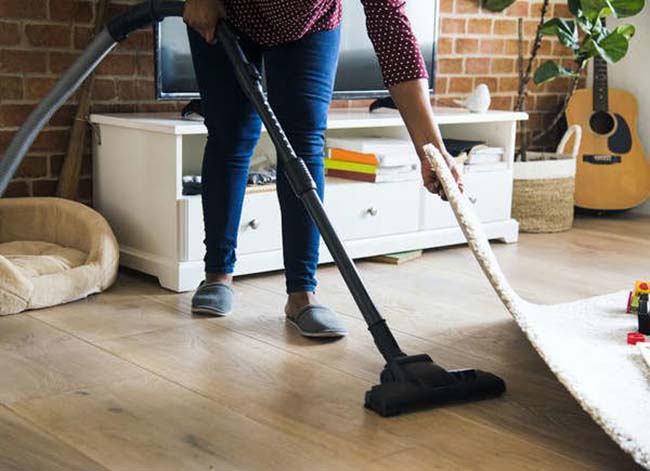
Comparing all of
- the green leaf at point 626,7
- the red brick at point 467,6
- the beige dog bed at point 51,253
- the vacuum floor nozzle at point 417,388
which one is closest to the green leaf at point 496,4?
the red brick at point 467,6

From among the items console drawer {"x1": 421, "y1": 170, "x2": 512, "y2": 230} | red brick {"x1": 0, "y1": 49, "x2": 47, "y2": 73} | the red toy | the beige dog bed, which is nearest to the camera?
the red toy

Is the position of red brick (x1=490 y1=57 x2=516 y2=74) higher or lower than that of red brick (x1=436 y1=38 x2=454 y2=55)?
lower

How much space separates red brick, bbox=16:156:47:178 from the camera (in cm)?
291

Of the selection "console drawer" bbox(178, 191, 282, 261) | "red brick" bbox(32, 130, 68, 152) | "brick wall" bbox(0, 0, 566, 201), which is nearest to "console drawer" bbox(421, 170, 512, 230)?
"console drawer" bbox(178, 191, 282, 261)

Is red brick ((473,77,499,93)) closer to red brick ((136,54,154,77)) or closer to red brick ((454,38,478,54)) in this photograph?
red brick ((454,38,478,54))

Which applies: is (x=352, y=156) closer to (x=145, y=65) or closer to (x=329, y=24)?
(x=145, y=65)

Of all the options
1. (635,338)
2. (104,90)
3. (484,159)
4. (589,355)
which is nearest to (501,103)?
(484,159)

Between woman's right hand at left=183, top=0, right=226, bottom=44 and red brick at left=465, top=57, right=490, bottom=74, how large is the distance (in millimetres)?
2118

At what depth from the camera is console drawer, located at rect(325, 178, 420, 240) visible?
3068mm

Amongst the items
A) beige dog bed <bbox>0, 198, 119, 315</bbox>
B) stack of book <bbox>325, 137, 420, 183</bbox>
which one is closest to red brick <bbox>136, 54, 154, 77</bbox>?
beige dog bed <bbox>0, 198, 119, 315</bbox>

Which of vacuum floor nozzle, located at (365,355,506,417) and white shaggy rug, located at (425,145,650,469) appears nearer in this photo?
white shaggy rug, located at (425,145,650,469)

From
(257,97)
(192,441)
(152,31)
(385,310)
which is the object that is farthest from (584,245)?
(192,441)

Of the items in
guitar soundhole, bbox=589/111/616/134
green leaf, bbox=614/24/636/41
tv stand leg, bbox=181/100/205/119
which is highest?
green leaf, bbox=614/24/636/41

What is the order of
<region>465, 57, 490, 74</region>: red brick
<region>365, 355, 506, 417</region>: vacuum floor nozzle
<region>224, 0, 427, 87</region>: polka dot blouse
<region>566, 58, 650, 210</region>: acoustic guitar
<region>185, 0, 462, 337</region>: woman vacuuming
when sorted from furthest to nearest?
<region>566, 58, 650, 210</region>: acoustic guitar
<region>465, 57, 490, 74</region>: red brick
<region>185, 0, 462, 337</region>: woman vacuuming
<region>224, 0, 427, 87</region>: polka dot blouse
<region>365, 355, 506, 417</region>: vacuum floor nozzle
